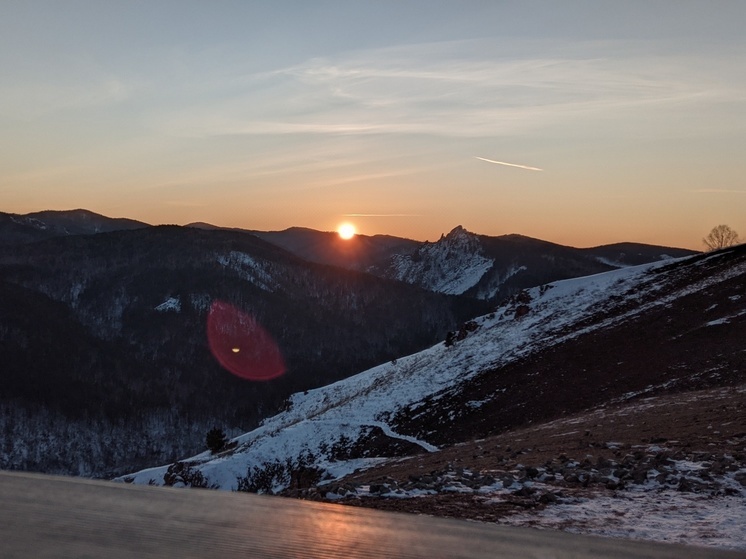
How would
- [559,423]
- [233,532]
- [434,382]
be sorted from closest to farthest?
[233,532] → [559,423] → [434,382]

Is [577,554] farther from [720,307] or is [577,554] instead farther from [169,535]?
[720,307]

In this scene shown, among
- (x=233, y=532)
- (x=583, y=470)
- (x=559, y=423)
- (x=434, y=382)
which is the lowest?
(x=434, y=382)

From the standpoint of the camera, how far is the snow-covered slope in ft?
119

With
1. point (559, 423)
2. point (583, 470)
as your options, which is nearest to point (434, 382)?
point (559, 423)

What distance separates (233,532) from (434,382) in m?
43.5

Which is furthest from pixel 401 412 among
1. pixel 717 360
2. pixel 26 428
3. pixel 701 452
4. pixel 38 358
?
pixel 38 358

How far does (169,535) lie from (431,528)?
1.28 m

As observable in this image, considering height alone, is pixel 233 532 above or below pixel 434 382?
above

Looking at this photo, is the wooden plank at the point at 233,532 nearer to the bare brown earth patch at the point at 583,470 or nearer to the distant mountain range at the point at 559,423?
the distant mountain range at the point at 559,423

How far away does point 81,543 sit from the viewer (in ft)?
9.68

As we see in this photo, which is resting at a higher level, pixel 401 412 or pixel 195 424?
pixel 401 412

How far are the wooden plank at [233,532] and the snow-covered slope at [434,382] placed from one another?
24394mm

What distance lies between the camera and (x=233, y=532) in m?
3.17

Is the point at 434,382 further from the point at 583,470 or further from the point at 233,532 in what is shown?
the point at 233,532
